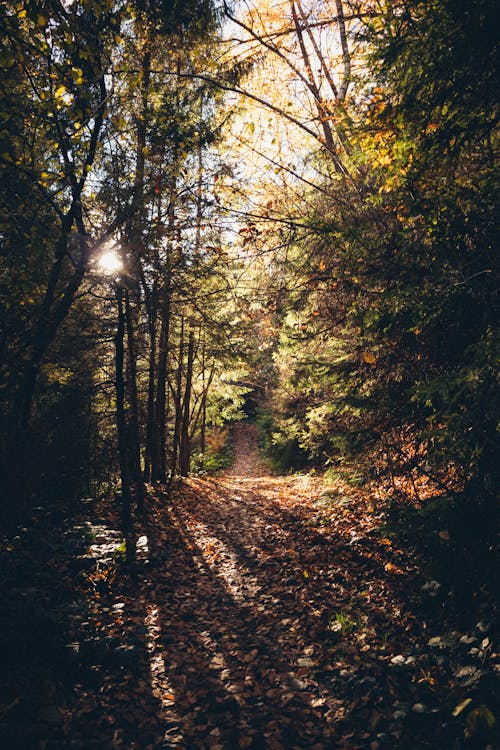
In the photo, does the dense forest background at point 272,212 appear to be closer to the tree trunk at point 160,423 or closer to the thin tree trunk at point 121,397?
the thin tree trunk at point 121,397

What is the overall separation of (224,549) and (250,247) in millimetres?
5906

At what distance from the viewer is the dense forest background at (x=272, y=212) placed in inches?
142

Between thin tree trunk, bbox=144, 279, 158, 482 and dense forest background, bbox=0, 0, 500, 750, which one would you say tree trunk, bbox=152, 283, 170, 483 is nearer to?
thin tree trunk, bbox=144, 279, 158, 482

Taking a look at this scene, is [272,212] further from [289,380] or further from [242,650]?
[242,650]

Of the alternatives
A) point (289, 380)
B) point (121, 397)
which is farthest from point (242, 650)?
point (289, 380)

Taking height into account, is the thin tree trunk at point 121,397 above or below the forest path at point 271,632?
above

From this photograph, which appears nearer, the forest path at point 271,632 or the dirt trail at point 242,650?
the dirt trail at point 242,650

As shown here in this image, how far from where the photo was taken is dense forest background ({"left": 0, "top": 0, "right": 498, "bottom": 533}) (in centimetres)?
361

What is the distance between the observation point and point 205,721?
3775 millimetres

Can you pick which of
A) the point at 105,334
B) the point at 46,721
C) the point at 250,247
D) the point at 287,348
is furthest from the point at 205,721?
the point at 287,348

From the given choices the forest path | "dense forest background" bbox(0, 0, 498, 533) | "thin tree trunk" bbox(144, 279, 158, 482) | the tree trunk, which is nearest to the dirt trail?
the forest path

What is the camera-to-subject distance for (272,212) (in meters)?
7.02

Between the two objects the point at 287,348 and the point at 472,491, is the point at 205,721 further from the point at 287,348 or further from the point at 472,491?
the point at 287,348

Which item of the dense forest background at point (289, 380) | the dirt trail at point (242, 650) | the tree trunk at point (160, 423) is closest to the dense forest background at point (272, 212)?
the dense forest background at point (289, 380)
